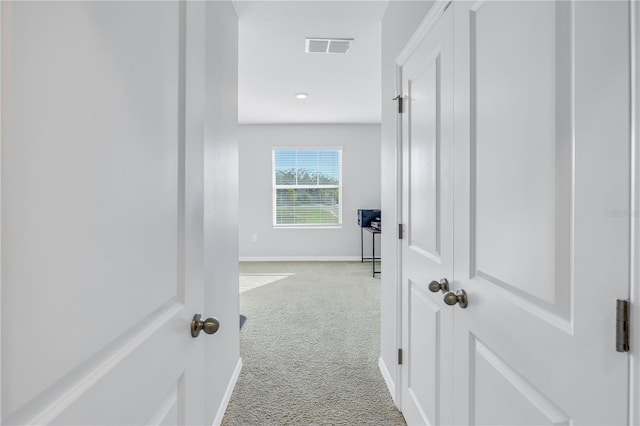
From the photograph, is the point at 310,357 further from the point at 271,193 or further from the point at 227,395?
the point at 271,193

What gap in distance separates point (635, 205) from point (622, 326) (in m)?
0.20

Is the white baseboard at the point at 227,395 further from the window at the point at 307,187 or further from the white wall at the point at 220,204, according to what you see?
the window at the point at 307,187

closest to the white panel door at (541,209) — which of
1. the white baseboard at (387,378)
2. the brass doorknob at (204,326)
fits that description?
the brass doorknob at (204,326)

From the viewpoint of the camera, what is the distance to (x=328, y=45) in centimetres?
301

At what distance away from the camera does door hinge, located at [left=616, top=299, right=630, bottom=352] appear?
0.60 m

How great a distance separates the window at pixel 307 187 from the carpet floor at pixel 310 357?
6.73 ft

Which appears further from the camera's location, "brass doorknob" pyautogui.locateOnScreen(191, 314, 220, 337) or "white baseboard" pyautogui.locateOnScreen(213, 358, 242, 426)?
"white baseboard" pyautogui.locateOnScreen(213, 358, 242, 426)

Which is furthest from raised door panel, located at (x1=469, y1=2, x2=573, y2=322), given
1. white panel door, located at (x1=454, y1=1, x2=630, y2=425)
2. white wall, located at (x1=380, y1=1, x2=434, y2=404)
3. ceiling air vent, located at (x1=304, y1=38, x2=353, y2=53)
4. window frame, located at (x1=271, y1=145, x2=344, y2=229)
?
window frame, located at (x1=271, y1=145, x2=344, y2=229)

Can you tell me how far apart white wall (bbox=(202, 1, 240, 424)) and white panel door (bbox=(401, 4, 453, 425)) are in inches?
39.6

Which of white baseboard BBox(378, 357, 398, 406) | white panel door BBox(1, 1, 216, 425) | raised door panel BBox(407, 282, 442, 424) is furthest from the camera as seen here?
white baseboard BBox(378, 357, 398, 406)

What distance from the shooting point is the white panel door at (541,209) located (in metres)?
0.63

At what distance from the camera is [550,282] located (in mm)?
796

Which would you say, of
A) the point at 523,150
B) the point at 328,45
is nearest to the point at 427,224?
the point at 523,150

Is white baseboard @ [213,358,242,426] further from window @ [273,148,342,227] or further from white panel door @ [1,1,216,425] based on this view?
window @ [273,148,342,227]
